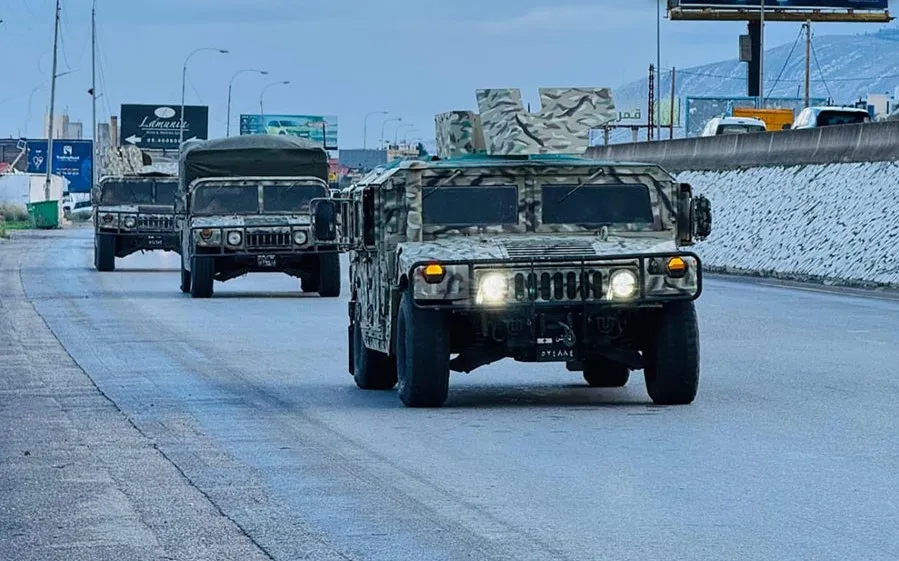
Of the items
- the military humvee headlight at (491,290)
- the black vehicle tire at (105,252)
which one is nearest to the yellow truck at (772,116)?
the black vehicle tire at (105,252)

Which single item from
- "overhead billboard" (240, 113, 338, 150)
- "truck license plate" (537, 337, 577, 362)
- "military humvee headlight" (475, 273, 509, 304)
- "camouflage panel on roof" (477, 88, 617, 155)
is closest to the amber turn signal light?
"truck license plate" (537, 337, 577, 362)

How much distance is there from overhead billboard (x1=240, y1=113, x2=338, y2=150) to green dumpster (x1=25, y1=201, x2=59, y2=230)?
2878 inches

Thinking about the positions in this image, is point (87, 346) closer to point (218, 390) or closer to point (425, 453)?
point (218, 390)

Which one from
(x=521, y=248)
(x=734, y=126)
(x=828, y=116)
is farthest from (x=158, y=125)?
(x=521, y=248)

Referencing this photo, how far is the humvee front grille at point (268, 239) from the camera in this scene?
32.9 metres

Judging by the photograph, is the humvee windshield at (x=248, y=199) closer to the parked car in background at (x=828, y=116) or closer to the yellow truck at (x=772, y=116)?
the parked car in background at (x=828, y=116)

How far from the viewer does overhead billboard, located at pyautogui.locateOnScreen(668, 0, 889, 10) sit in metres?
85.8

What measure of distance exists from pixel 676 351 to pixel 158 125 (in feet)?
463

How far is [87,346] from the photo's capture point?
2203cm

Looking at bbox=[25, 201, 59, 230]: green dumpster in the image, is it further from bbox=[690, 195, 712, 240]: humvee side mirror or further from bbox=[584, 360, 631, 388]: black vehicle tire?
bbox=[690, 195, 712, 240]: humvee side mirror

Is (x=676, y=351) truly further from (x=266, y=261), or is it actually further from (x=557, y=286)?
(x=266, y=261)

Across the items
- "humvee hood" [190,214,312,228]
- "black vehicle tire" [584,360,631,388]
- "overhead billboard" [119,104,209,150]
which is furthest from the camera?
"overhead billboard" [119,104,209,150]

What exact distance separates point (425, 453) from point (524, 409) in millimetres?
2841

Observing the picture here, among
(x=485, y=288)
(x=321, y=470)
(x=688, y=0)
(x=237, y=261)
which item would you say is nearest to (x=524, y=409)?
(x=485, y=288)
